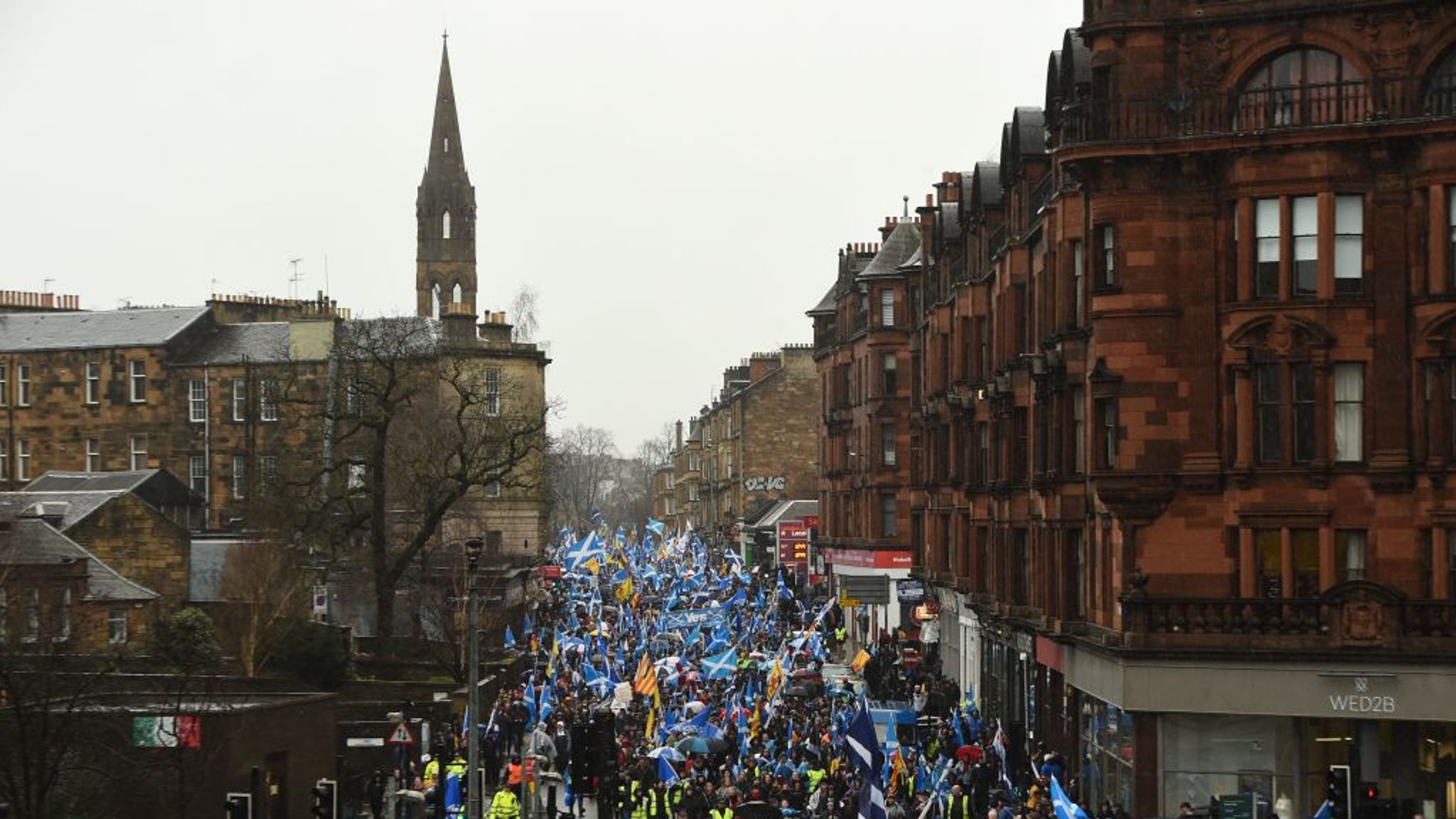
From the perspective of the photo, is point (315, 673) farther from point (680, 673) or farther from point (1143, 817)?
point (1143, 817)

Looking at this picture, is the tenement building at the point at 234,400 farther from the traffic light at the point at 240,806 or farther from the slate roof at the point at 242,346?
the traffic light at the point at 240,806

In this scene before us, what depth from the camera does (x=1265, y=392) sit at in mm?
34562

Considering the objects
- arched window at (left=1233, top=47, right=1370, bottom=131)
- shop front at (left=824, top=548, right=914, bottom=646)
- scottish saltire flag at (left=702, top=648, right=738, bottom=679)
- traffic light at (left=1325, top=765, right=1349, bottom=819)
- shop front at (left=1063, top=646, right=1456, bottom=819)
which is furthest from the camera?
shop front at (left=824, top=548, right=914, bottom=646)

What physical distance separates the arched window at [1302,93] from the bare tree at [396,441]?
1197 inches

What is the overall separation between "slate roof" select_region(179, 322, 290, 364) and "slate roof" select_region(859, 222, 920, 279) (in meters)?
26.3

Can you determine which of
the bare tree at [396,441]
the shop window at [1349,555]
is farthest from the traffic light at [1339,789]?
the bare tree at [396,441]

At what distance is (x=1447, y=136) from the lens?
1292 inches

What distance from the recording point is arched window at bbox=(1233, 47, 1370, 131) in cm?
3384

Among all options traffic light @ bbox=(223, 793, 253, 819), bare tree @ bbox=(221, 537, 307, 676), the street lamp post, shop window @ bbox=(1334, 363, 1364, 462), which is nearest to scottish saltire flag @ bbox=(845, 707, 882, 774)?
the street lamp post

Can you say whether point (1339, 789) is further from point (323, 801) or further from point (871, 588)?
point (871, 588)

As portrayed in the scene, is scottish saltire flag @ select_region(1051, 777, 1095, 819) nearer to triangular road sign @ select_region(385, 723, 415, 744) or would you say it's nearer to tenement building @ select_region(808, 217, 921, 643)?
triangular road sign @ select_region(385, 723, 415, 744)

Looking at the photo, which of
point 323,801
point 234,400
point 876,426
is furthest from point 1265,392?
point 234,400

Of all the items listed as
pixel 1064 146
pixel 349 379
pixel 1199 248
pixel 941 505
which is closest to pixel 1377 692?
pixel 1199 248

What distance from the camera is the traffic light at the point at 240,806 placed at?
99.0 ft
